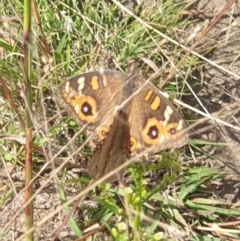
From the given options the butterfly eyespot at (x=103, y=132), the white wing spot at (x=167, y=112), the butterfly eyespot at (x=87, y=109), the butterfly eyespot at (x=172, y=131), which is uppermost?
the butterfly eyespot at (x=87, y=109)

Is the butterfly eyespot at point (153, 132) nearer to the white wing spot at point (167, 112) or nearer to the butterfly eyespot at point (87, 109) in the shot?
the white wing spot at point (167, 112)

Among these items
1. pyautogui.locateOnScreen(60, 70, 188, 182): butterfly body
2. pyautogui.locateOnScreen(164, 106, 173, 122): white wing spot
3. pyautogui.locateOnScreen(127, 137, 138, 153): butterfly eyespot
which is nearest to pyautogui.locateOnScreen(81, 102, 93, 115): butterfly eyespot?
pyautogui.locateOnScreen(60, 70, 188, 182): butterfly body

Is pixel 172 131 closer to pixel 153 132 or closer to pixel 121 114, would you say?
pixel 153 132

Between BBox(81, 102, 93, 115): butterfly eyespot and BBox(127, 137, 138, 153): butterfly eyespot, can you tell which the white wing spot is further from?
BBox(81, 102, 93, 115): butterfly eyespot

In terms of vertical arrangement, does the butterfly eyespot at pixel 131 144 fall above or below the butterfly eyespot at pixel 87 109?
below

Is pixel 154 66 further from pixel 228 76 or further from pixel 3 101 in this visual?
pixel 3 101

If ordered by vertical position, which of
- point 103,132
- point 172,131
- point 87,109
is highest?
point 87,109

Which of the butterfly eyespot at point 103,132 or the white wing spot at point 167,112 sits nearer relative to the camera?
the white wing spot at point 167,112

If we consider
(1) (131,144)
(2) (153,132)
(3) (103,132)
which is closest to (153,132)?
(2) (153,132)

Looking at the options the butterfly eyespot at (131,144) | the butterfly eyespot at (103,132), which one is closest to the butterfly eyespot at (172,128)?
the butterfly eyespot at (131,144)
